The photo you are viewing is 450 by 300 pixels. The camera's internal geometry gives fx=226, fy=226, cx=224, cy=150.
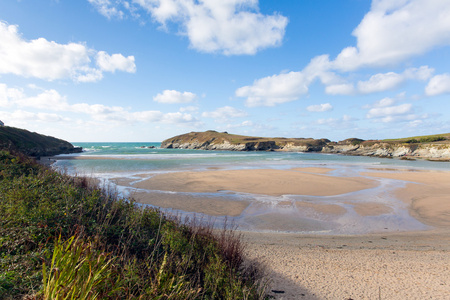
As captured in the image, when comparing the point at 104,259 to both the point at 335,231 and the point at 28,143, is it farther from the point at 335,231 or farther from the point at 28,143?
the point at 28,143

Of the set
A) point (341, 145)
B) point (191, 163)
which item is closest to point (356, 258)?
point (191, 163)

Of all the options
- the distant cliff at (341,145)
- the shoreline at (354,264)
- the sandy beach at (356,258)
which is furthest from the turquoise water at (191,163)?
the distant cliff at (341,145)

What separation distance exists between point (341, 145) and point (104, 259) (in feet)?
365

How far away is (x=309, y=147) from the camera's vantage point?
353ft

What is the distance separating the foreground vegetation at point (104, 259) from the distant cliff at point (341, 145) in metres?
79.4

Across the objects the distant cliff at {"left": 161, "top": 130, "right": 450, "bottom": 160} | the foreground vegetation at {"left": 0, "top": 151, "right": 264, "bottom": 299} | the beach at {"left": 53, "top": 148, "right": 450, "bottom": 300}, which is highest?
the distant cliff at {"left": 161, "top": 130, "right": 450, "bottom": 160}

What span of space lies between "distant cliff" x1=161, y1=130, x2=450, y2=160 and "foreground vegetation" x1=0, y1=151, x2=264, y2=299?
79.4m

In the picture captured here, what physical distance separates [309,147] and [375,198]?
96.2 meters

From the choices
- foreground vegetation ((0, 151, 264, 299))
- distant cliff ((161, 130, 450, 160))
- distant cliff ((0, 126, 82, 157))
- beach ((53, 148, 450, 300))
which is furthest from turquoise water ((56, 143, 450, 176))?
distant cliff ((161, 130, 450, 160))

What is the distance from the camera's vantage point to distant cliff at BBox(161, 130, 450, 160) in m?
68.3

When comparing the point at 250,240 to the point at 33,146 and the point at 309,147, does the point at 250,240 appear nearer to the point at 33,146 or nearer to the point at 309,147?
the point at 33,146

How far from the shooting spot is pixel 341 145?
100750 millimetres

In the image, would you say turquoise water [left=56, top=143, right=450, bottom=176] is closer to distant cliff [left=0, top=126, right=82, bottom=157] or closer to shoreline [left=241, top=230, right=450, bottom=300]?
distant cliff [left=0, top=126, right=82, bottom=157]

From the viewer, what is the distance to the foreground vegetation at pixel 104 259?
298cm
